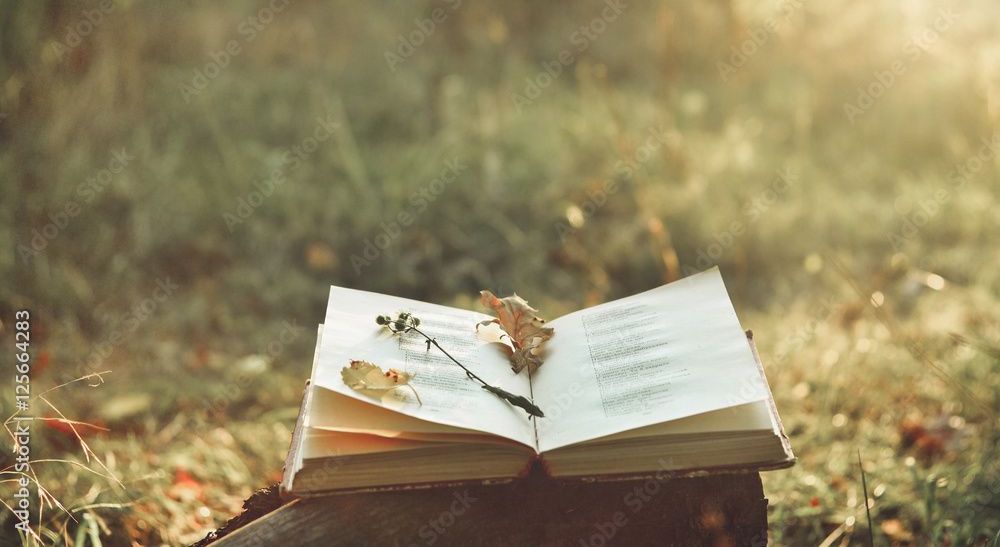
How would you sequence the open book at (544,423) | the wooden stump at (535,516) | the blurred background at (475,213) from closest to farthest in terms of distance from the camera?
the open book at (544,423), the wooden stump at (535,516), the blurred background at (475,213)

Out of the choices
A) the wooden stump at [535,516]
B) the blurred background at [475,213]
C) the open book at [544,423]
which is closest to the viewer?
the open book at [544,423]

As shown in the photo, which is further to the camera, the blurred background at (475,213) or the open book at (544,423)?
the blurred background at (475,213)

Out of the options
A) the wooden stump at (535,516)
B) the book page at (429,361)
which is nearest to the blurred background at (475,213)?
the wooden stump at (535,516)

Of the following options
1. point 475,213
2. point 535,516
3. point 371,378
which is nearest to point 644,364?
point 535,516

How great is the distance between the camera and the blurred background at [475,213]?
86.5 inches

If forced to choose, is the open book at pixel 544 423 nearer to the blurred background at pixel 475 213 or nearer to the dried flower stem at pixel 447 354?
the dried flower stem at pixel 447 354

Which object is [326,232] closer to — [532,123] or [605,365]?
[532,123]

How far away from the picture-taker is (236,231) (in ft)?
10.8

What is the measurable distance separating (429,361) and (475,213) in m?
2.13

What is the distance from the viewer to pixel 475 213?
3.38 m

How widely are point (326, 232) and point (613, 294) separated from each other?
121 cm

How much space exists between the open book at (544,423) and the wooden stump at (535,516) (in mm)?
103

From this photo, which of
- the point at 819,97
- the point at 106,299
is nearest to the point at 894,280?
the point at 819,97

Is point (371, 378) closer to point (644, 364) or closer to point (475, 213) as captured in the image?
point (644, 364)
